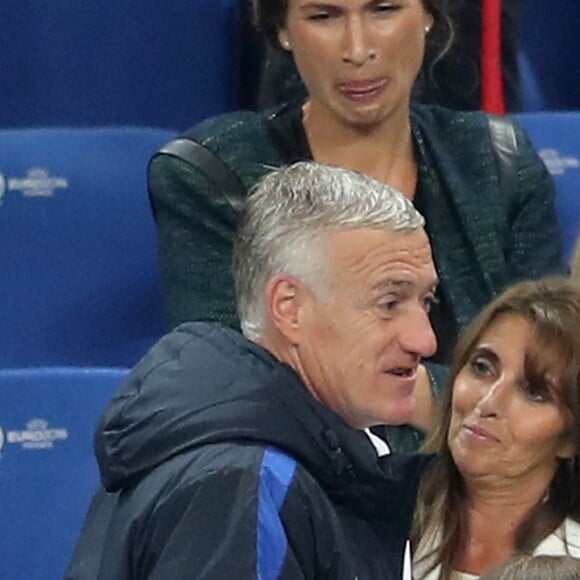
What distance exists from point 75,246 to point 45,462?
19.9 inches

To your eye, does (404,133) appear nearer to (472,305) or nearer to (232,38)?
(472,305)

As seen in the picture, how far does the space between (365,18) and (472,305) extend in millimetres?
406

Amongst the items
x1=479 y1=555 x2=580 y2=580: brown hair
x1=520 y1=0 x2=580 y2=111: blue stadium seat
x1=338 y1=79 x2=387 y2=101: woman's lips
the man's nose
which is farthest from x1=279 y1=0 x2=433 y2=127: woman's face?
x1=520 y1=0 x2=580 y2=111: blue stadium seat

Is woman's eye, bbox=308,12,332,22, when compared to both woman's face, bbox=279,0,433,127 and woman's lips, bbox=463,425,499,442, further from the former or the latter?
woman's lips, bbox=463,425,499,442

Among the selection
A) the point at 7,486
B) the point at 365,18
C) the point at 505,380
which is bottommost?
the point at 7,486

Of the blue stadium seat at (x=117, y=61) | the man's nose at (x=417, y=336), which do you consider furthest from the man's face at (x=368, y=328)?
the blue stadium seat at (x=117, y=61)

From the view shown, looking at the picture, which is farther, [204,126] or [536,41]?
[536,41]

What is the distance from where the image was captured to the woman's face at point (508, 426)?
196cm

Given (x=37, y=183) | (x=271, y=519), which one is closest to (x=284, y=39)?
(x=37, y=183)

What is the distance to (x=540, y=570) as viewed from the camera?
1.49 metres

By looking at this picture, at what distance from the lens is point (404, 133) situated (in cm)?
225

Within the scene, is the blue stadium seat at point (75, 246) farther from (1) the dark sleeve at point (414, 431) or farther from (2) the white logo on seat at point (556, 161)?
(1) the dark sleeve at point (414, 431)

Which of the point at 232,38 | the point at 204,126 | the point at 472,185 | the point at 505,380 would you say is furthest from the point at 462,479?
the point at 232,38

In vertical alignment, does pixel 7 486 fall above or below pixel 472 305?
below
